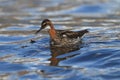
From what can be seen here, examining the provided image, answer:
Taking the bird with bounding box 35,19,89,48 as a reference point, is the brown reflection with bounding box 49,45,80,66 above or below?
below

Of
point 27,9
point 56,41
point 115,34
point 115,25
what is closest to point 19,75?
point 56,41

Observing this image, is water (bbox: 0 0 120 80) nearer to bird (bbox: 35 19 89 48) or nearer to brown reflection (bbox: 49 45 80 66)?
brown reflection (bbox: 49 45 80 66)

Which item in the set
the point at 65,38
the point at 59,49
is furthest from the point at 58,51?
the point at 65,38

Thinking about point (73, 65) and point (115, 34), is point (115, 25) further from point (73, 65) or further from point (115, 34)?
point (73, 65)

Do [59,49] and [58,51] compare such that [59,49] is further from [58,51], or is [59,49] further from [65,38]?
[65,38]

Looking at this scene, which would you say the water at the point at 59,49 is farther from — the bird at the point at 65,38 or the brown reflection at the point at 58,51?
the bird at the point at 65,38

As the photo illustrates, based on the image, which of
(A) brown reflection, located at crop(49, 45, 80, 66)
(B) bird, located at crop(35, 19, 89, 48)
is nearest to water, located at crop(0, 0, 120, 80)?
(A) brown reflection, located at crop(49, 45, 80, 66)

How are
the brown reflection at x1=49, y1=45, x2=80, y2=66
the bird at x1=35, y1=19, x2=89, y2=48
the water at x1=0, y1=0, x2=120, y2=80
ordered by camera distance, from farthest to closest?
the bird at x1=35, y1=19, x2=89, y2=48, the brown reflection at x1=49, y1=45, x2=80, y2=66, the water at x1=0, y1=0, x2=120, y2=80

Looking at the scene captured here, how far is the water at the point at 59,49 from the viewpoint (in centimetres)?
1502

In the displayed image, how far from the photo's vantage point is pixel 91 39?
19234mm

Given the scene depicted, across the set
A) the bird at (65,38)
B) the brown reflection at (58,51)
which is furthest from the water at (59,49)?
the bird at (65,38)

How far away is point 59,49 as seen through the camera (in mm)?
18266

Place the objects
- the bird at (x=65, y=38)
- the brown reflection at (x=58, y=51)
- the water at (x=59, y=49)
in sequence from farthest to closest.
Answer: the bird at (x=65, y=38)
the brown reflection at (x=58, y=51)
the water at (x=59, y=49)

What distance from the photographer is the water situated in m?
15.0
